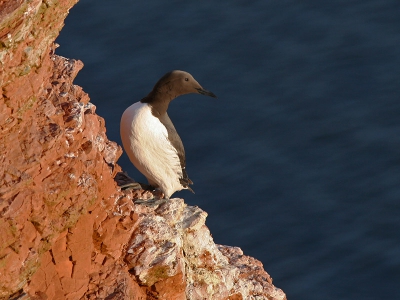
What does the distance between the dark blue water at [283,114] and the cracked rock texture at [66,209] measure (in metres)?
11.6

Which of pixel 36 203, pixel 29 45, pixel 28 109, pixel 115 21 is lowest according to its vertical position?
pixel 115 21

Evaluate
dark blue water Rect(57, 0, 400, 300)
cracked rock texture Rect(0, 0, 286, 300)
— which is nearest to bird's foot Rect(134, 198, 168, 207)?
cracked rock texture Rect(0, 0, 286, 300)

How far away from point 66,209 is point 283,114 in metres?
16.6

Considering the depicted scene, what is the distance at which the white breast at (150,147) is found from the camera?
12.0 m

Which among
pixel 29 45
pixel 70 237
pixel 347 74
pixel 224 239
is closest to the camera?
pixel 29 45

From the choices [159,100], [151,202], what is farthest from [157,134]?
[151,202]

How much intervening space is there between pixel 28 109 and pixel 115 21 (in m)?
17.9

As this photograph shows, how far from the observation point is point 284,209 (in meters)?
23.8

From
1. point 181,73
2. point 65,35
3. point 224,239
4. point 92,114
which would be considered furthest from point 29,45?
point 65,35

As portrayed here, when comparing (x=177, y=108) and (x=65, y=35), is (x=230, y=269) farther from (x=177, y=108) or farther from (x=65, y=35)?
(x=65, y=35)

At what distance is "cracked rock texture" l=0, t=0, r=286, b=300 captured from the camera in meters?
8.77

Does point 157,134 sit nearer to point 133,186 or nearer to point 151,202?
point 133,186

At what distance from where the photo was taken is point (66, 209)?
9.39 meters

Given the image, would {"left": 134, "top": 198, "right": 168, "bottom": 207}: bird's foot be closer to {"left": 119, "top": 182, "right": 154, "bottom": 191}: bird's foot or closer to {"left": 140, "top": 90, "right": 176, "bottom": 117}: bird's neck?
{"left": 119, "top": 182, "right": 154, "bottom": 191}: bird's foot
